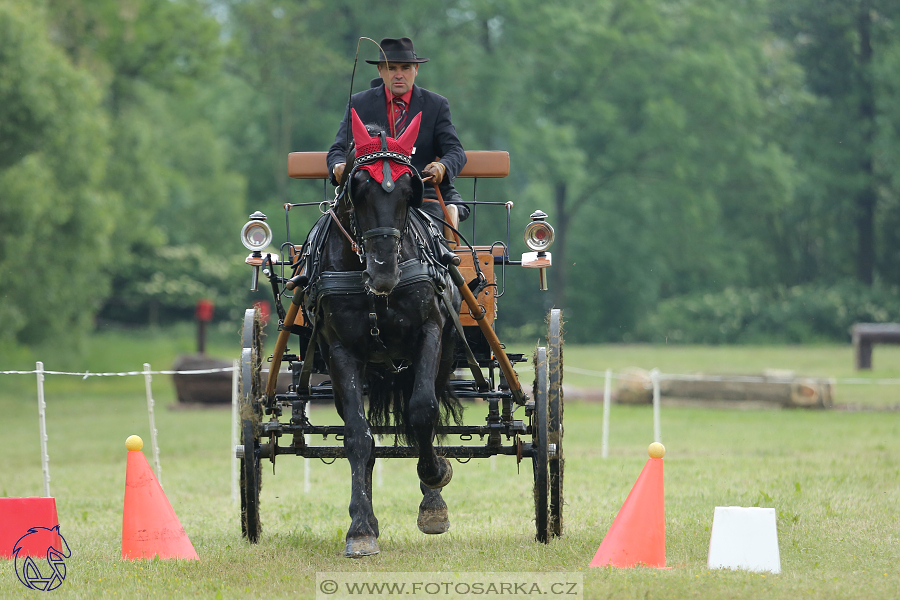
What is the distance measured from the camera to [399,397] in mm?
7027

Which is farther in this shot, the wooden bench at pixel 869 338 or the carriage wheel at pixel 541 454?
the wooden bench at pixel 869 338

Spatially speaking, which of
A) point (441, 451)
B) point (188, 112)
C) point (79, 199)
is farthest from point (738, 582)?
point (188, 112)

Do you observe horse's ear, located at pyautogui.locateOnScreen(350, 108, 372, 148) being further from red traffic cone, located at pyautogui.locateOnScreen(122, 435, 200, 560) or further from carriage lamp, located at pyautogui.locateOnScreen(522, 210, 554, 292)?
red traffic cone, located at pyautogui.locateOnScreen(122, 435, 200, 560)

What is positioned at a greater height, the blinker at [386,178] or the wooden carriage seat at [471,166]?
the wooden carriage seat at [471,166]

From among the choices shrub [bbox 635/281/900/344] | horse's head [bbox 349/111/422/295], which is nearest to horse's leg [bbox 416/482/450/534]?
horse's head [bbox 349/111/422/295]

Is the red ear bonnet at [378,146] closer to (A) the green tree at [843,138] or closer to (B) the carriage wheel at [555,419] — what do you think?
(B) the carriage wheel at [555,419]

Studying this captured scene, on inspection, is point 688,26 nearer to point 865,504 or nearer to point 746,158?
point 746,158

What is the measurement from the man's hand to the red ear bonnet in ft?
1.95

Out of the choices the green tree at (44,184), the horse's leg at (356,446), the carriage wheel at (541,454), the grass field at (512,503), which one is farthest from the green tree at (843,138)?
the horse's leg at (356,446)

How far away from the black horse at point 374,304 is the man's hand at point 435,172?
257 millimetres

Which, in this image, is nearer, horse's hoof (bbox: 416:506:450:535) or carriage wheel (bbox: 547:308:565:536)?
carriage wheel (bbox: 547:308:565:536)

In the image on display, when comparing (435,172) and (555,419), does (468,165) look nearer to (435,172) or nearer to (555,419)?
(435,172)

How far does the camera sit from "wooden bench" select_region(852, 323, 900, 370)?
2394 centimetres

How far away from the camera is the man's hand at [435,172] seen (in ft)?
21.9
